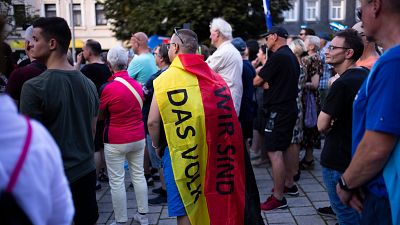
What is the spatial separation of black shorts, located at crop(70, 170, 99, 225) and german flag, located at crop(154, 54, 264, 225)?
2.15ft

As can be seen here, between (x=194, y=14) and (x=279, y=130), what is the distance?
62.3ft

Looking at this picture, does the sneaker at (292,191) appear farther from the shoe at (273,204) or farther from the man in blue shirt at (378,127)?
the man in blue shirt at (378,127)

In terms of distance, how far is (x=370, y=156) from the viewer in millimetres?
1891

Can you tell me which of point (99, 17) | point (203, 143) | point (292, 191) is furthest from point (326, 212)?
point (99, 17)

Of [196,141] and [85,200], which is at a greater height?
[196,141]

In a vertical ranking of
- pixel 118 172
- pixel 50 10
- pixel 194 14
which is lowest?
pixel 118 172

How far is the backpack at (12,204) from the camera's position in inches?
48.8

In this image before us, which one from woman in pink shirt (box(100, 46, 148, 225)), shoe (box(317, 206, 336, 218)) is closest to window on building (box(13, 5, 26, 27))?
woman in pink shirt (box(100, 46, 148, 225))

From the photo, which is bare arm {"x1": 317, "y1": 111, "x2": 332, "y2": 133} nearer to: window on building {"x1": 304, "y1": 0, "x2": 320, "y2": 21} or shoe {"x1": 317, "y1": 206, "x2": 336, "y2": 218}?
shoe {"x1": 317, "y1": 206, "x2": 336, "y2": 218}

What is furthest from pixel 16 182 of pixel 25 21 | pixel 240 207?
pixel 25 21

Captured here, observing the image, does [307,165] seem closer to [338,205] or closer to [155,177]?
[155,177]

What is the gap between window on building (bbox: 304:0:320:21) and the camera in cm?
3509

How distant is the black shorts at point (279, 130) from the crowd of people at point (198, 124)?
0.01 metres

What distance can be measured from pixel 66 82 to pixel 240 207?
1.75 metres
